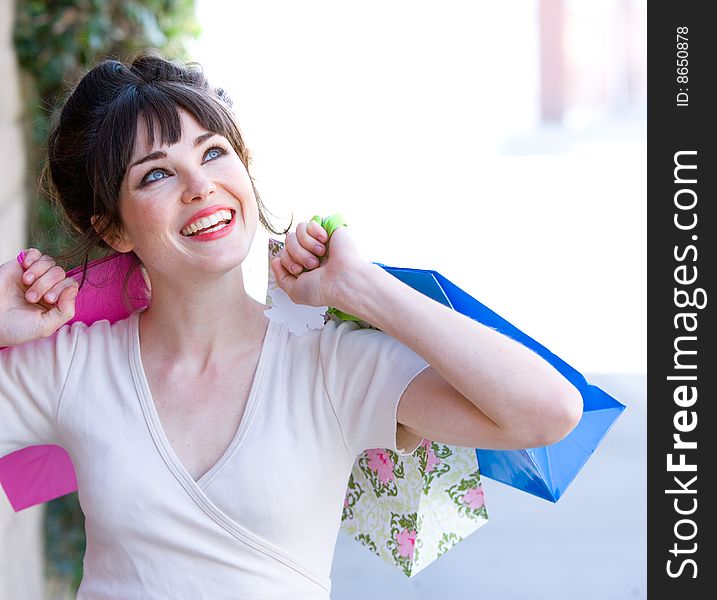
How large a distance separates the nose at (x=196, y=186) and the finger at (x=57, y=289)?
9.9 inches

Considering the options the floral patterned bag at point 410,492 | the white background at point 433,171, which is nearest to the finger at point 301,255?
the floral patterned bag at point 410,492

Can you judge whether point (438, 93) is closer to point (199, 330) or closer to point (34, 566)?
point (34, 566)

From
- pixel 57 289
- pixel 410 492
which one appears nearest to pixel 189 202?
pixel 57 289

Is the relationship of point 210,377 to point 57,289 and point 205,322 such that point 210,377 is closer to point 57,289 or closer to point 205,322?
point 205,322

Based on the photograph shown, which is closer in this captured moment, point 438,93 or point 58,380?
point 58,380

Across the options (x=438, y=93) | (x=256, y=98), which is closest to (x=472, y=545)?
(x=256, y=98)

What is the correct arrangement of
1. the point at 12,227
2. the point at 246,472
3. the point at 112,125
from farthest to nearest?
the point at 12,227 < the point at 112,125 < the point at 246,472

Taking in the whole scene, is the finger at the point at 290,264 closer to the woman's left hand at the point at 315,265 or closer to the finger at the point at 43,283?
the woman's left hand at the point at 315,265

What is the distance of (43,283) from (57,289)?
0.02m

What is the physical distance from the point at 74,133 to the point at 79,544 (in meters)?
2.18

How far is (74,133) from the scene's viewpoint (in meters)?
1.67

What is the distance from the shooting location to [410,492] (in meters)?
1.66

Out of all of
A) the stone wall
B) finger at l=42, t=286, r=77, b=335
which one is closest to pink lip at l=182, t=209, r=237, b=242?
finger at l=42, t=286, r=77, b=335

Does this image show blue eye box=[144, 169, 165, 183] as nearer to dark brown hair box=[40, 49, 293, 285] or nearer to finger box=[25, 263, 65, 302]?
dark brown hair box=[40, 49, 293, 285]
